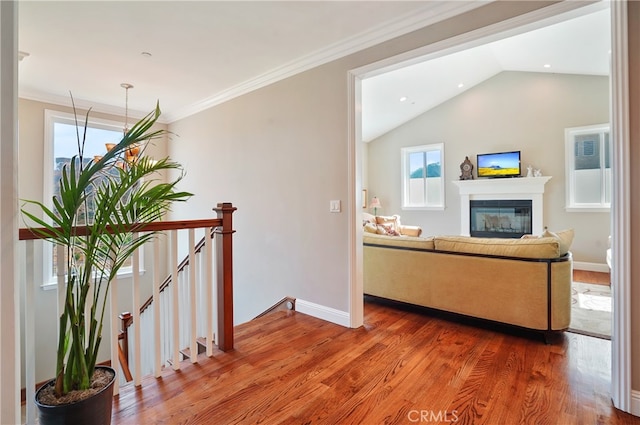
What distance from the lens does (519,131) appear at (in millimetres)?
6004

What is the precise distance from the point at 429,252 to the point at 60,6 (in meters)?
3.71

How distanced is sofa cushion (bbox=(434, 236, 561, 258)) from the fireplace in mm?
3792

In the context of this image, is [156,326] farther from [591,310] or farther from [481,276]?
[591,310]

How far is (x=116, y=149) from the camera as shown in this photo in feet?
4.65

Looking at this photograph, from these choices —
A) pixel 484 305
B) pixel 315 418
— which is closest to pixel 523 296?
pixel 484 305

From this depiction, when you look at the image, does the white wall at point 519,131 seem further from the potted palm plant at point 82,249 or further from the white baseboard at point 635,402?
the potted palm plant at point 82,249

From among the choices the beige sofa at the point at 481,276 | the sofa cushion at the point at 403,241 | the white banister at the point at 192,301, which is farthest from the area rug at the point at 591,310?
the white banister at the point at 192,301

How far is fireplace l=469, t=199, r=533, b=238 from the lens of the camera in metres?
5.95

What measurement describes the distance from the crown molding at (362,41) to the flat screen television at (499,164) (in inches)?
185

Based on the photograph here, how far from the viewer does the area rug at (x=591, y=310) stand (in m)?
2.79

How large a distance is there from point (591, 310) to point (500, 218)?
3.16 m

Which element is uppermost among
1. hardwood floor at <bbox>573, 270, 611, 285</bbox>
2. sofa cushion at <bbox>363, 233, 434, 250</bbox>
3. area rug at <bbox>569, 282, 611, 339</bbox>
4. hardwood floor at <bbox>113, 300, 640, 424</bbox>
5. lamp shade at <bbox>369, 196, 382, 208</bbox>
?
lamp shade at <bbox>369, 196, 382, 208</bbox>

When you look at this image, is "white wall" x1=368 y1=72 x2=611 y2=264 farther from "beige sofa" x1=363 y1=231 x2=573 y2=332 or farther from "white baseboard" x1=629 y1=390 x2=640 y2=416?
"white baseboard" x1=629 y1=390 x2=640 y2=416

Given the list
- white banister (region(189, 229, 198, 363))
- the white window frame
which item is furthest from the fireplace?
the white window frame
